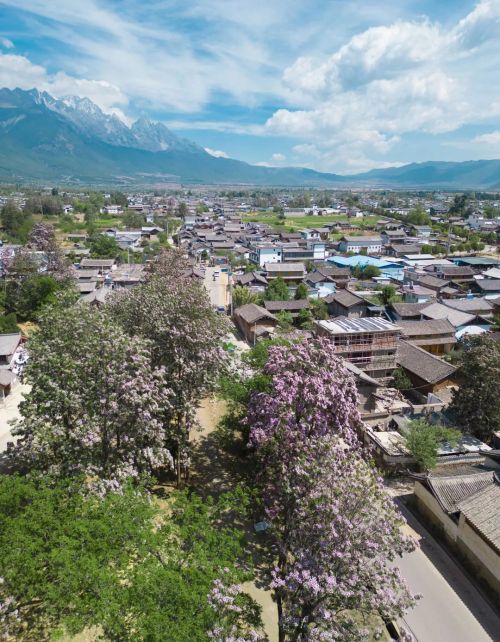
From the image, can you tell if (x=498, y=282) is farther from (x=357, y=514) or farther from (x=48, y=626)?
(x=48, y=626)

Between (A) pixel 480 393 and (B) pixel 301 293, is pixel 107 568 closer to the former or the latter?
(A) pixel 480 393

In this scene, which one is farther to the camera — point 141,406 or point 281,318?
point 281,318

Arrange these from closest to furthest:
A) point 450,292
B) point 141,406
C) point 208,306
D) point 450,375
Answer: point 141,406 < point 208,306 < point 450,375 < point 450,292

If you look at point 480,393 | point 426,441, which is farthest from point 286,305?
point 426,441

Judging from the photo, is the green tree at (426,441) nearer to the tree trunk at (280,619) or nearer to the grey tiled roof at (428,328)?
the tree trunk at (280,619)

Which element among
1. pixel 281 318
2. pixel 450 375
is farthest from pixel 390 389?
pixel 281 318

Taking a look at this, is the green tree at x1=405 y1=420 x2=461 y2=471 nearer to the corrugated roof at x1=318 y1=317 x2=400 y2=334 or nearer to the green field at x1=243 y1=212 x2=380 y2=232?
the corrugated roof at x1=318 y1=317 x2=400 y2=334

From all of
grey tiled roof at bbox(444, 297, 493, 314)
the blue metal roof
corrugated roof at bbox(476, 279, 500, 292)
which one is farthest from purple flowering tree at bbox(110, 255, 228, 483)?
the blue metal roof

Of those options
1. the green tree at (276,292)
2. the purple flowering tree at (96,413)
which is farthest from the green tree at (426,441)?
the green tree at (276,292)
